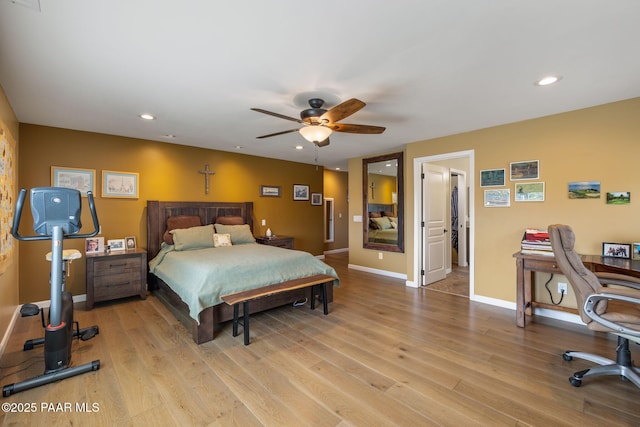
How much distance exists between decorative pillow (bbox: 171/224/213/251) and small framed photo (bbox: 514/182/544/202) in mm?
4438

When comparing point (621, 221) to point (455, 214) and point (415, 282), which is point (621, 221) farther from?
point (455, 214)

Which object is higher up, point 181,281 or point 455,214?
point 455,214

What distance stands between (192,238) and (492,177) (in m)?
4.43

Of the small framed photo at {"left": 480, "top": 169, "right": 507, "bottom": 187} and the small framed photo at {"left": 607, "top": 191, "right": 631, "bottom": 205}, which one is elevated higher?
the small framed photo at {"left": 480, "top": 169, "right": 507, "bottom": 187}

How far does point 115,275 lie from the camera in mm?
3842

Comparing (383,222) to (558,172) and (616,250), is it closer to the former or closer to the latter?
(558,172)

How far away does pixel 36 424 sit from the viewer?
1.71m

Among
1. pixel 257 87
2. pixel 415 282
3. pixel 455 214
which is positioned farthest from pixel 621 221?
pixel 257 87

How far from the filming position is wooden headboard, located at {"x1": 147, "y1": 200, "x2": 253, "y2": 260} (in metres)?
4.50

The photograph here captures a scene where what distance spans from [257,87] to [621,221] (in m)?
3.99

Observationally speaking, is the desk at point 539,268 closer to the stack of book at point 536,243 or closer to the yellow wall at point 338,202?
the stack of book at point 536,243

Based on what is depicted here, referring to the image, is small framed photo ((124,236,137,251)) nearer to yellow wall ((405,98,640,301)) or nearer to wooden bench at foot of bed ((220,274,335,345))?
wooden bench at foot of bed ((220,274,335,345))

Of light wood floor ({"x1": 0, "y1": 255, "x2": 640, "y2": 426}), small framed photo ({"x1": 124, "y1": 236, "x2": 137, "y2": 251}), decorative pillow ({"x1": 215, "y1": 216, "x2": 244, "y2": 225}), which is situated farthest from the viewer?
decorative pillow ({"x1": 215, "y1": 216, "x2": 244, "y2": 225})

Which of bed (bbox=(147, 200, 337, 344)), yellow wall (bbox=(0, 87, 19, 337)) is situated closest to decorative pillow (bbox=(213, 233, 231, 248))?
bed (bbox=(147, 200, 337, 344))
